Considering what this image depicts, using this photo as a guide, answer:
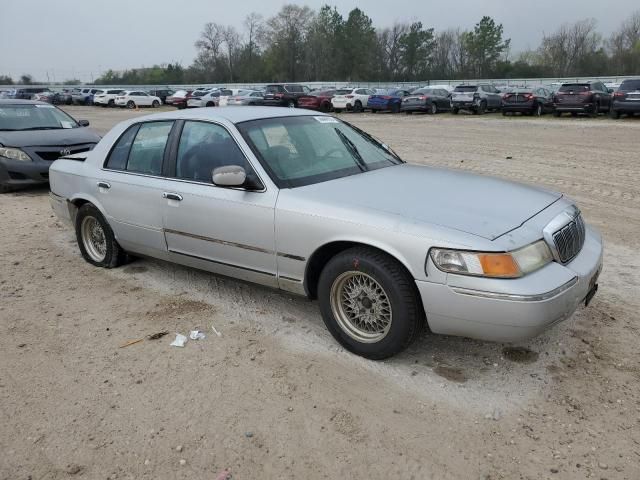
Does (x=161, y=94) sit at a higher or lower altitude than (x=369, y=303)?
higher

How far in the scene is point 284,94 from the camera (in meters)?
34.3

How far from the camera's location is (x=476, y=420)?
2.98m

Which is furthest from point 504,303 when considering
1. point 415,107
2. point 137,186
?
point 415,107

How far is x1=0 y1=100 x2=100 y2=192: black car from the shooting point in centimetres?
909

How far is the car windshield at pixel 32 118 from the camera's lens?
984 centimetres

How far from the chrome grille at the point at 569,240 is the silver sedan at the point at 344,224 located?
2 centimetres

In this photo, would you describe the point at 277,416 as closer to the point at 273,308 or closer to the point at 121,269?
the point at 273,308

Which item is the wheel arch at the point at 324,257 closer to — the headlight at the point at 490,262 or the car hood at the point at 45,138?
the headlight at the point at 490,262

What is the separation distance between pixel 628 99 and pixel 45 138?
1993cm

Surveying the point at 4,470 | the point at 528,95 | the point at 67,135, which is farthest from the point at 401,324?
the point at 528,95

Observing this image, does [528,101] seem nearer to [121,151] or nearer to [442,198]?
[121,151]

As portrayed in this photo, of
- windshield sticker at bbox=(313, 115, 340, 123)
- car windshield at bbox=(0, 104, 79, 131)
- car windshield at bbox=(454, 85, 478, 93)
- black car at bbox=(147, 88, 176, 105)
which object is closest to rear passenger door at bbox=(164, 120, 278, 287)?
windshield sticker at bbox=(313, 115, 340, 123)

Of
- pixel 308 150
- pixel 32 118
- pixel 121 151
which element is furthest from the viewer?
pixel 32 118

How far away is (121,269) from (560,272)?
410 cm
